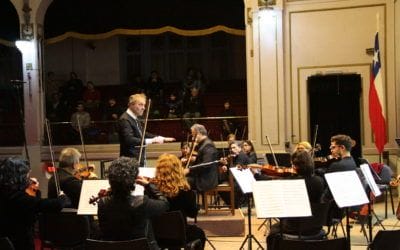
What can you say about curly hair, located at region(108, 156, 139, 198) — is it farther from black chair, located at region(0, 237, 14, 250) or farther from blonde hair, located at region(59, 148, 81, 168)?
blonde hair, located at region(59, 148, 81, 168)

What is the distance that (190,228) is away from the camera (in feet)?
14.9

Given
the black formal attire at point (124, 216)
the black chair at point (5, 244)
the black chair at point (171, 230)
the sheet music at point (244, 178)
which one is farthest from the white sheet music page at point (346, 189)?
the black chair at point (5, 244)

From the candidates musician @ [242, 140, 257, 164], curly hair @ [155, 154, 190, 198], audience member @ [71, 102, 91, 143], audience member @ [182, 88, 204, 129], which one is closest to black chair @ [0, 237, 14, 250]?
curly hair @ [155, 154, 190, 198]

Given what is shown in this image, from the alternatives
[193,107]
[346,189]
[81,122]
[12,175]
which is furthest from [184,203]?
[81,122]

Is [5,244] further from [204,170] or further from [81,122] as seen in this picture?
[81,122]

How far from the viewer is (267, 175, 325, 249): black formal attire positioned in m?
4.48

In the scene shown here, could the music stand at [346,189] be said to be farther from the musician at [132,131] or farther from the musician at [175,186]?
the musician at [132,131]

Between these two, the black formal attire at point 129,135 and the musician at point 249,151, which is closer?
Answer: the black formal attire at point 129,135

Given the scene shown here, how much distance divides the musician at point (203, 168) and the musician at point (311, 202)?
180 cm

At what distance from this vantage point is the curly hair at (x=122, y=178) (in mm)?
3281

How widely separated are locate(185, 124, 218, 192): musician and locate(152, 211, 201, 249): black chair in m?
2.10

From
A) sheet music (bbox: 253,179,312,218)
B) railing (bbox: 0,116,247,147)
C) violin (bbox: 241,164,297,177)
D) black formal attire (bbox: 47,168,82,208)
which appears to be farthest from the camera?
railing (bbox: 0,116,247,147)

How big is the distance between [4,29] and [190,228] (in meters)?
10.6

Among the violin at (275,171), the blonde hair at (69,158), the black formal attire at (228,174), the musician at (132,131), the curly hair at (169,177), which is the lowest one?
the black formal attire at (228,174)
